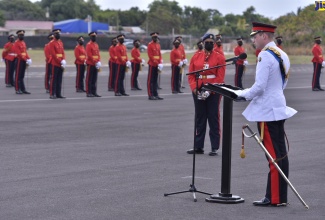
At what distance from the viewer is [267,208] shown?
28.3ft

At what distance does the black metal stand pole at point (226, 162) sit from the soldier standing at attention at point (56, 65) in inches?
626

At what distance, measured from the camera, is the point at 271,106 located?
8594 millimetres

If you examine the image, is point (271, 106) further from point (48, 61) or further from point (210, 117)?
point (48, 61)

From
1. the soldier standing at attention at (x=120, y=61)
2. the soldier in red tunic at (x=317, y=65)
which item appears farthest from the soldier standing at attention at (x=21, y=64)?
the soldier in red tunic at (x=317, y=65)

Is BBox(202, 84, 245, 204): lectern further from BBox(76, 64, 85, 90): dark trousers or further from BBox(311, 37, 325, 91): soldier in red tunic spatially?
BBox(311, 37, 325, 91): soldier in red tunic

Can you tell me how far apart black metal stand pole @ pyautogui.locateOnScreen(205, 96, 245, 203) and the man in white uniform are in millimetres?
215

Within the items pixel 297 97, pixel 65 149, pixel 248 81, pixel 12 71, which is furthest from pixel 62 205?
pixel 248 81

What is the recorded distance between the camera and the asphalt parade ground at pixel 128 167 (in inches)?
333

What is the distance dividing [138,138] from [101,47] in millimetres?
56817

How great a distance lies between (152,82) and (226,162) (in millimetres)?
16539

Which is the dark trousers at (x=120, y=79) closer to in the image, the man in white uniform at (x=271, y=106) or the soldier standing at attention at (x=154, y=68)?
the soldier standing at attention at (x=154, y=68)

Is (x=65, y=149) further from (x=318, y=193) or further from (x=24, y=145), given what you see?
(x=318, y=193)

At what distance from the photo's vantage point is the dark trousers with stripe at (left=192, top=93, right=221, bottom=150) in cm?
1264

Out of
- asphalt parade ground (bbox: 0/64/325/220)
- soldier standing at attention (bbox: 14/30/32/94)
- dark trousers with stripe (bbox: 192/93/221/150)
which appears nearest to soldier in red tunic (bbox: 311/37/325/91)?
soldier standing at attention (bbox: 14/30/32/94)
